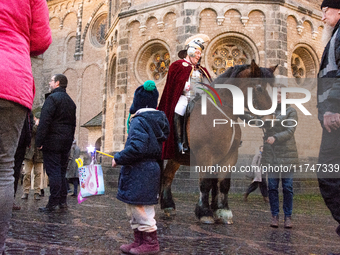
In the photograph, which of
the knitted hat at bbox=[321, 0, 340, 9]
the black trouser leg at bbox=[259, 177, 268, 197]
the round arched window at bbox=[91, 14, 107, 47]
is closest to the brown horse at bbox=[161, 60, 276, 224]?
the knitted hat at bbox=[321, 0, 340, 9]

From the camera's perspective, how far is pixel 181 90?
5.37 m

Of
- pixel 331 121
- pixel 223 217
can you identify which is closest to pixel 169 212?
pixel 223 217

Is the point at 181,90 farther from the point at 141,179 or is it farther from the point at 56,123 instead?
the point at 141,179

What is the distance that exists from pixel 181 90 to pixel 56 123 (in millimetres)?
2026

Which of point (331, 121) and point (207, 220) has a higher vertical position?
point (331, 121)

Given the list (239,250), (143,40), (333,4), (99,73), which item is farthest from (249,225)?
(99,73)

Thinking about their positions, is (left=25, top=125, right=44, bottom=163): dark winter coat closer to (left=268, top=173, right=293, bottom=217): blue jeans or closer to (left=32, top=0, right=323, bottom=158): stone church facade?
(left=268, top=173, right=293, bottom=217): blue jeans

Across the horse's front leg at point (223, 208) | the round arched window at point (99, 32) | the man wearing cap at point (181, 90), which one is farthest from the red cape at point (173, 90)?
the round arched window at point (99, 32)

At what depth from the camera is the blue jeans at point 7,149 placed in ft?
7.00

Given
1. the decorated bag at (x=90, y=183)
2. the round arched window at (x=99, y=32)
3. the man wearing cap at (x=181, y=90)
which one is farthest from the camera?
the round arched window at (x=99, y=32)

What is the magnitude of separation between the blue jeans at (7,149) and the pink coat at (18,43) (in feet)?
0.21

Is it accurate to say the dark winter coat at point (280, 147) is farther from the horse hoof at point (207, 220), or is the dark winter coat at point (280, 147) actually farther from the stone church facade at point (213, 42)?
the stone church facade at point (213, 42)

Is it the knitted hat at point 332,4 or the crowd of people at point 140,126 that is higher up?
the knitted hat at point 332,4

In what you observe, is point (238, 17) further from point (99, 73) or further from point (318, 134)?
point (99, 73)
